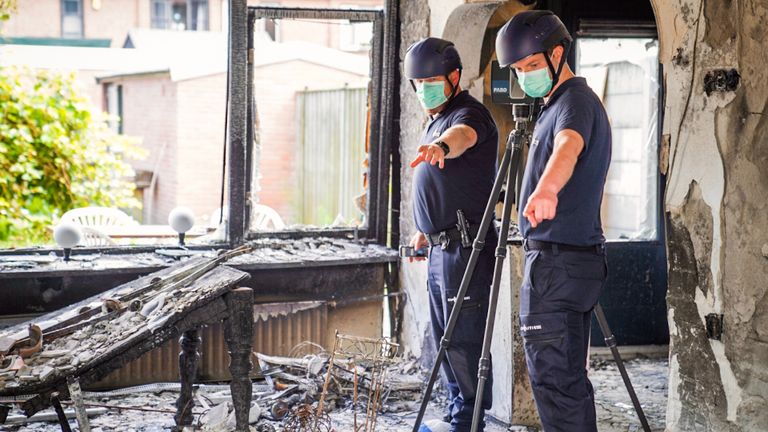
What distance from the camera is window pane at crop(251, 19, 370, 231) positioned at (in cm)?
677

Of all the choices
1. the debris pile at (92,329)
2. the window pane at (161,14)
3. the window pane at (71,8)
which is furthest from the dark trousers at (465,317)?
the window pane at (161,14)

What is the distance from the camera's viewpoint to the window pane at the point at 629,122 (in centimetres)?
617

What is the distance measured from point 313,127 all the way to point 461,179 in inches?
137

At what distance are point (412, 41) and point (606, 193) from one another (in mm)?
1907

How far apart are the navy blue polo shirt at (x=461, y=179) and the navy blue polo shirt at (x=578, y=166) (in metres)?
0.77

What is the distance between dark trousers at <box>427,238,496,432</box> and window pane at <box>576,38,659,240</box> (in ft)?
8.14

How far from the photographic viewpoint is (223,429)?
176 inches

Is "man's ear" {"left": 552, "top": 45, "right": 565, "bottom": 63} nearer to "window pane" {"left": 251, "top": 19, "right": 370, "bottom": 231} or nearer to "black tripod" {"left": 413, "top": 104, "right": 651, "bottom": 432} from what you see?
"black tripod" {"left": 413, "top": 104, "right": 651, "bottom": 432}

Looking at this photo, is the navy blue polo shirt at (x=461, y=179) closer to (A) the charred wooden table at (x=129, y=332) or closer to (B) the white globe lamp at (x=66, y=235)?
(A) the charred wooden table at (x=129, y=332)

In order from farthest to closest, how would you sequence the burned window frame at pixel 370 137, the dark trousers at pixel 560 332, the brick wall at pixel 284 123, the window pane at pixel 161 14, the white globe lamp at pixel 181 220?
1. the window pane at pixel 161 14
2. the brick wall at pixel 284 123
3. the burned window frame at pixel 370 137
4. the white globe lamp at pixel 181 220
5. the dark trousers at pixel 560 332

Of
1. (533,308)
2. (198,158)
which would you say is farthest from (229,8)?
(198,158)

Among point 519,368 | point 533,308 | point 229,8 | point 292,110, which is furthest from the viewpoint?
point 292,110

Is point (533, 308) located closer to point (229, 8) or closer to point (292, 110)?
point (229, 8)

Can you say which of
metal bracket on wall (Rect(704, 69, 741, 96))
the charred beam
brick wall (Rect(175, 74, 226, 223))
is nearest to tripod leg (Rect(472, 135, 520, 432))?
metal bracket on wall (Rect(704, 69, 741, 96))
